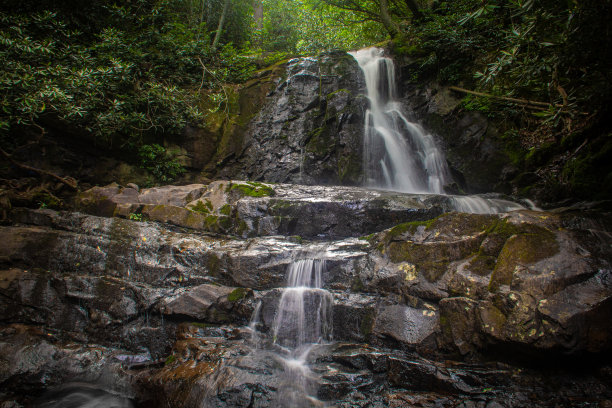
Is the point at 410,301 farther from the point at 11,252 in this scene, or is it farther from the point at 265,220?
the point at 11,252

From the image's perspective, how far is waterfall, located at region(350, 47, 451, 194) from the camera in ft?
30.2

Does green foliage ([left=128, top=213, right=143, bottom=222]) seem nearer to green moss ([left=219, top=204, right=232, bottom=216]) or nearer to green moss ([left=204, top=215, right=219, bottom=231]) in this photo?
green moss ([left=204, top=215, right=219, bottom=231])

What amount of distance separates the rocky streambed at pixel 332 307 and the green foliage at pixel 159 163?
3.35 meters

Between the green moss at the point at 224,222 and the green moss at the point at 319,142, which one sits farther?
the green moss at the point at 319,142

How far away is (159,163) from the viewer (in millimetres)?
9570

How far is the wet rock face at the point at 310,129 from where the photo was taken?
9594 millimetres

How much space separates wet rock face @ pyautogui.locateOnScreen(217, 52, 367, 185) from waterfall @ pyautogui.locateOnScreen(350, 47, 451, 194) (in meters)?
0.45

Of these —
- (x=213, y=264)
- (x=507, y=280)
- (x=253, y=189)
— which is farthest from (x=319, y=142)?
(x=507, y=280)

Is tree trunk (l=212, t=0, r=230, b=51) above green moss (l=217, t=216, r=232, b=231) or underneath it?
above

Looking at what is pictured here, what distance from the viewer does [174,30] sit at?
37.5ft

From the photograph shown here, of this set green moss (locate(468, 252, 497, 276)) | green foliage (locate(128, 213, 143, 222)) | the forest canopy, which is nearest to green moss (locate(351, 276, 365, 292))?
green moss (locate(468, 252, 497, 276))

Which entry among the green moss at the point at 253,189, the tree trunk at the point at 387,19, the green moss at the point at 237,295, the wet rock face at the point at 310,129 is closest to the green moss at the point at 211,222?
the green moss at the point at 253,189

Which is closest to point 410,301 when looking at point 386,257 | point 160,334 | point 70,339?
point 386,257

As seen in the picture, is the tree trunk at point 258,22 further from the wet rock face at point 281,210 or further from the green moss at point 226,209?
the green moss at point 226,209
